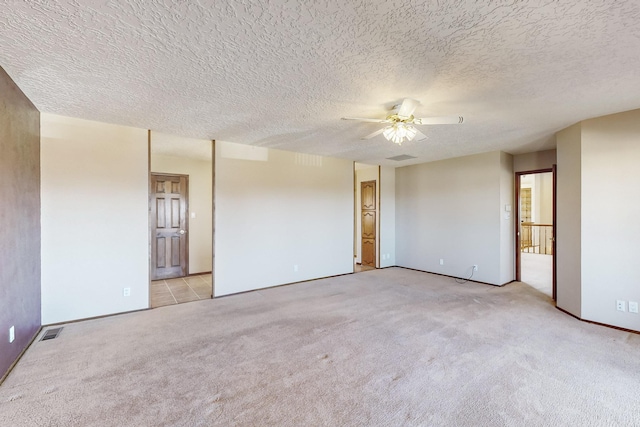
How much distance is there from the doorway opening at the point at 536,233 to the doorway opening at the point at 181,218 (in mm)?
6117

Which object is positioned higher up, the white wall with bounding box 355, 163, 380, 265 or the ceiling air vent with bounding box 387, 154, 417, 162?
the ceiling air vent with bounding box 387, 154, 417, 162

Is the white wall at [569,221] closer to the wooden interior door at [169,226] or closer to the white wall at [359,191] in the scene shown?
the white wall at [359,191]

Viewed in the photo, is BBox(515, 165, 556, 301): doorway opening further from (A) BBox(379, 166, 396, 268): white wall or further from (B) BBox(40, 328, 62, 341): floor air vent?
(B) BBox(40, 328, 62, 341): floor air vent

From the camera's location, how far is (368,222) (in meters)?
7.09

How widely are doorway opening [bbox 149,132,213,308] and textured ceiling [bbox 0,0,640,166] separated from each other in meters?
2.21

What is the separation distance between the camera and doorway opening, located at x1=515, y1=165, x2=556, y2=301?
216 inches

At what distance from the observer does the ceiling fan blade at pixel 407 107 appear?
270 centimetres

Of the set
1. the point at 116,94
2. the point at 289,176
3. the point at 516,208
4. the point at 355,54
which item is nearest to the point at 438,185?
the point at 516,208

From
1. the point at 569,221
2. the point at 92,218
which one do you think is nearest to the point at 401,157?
the point at 569,221

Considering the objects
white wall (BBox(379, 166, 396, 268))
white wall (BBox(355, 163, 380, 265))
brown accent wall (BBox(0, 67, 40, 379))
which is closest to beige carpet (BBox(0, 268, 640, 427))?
brown accent wall (BBox(0, 67, 40, 379))

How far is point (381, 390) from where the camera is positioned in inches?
83.0

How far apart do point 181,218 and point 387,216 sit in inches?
182

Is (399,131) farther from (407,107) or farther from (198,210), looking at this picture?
(198,210)

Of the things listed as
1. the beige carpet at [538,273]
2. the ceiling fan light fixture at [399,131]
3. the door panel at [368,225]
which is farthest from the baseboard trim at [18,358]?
the beige carpet at [538,273]
